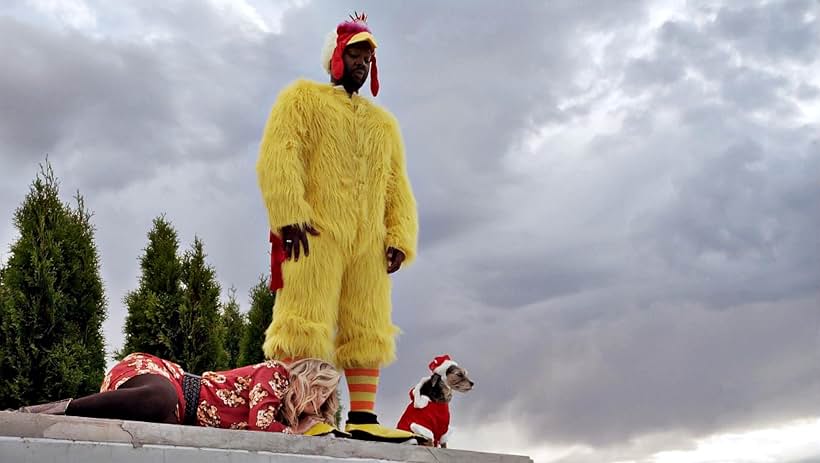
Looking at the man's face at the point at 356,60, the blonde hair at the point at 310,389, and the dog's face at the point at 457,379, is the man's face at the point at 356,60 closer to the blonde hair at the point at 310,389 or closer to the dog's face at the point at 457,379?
the blonde hair at the point at 310,389

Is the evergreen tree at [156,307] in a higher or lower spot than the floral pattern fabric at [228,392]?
higher

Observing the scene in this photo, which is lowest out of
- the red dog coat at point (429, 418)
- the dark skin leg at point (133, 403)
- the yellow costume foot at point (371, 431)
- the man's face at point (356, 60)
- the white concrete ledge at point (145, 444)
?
the white concrete ledge at point (145, 444)

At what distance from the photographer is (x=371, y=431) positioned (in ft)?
15.8

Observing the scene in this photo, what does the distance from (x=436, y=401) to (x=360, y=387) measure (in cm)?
118

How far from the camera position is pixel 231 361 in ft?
36.9

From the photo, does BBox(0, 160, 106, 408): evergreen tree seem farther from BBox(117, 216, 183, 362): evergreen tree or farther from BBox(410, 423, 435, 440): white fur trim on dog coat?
BBox(410, 423, 435, 440): white fur trim on dog coat

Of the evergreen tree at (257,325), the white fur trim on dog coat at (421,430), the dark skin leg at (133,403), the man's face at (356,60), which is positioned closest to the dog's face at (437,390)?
the white fur trim on dog coat at (421,430)

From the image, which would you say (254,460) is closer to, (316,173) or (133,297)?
(316,173)

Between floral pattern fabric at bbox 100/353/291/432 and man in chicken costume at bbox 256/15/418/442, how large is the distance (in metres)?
0.41

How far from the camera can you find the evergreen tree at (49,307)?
795 cm

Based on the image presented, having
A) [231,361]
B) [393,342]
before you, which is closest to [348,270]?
[393,342]

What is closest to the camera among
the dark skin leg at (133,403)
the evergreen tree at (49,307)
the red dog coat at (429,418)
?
the dark skin leg at (133,403)

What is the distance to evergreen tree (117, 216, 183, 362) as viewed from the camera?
30.2 feet

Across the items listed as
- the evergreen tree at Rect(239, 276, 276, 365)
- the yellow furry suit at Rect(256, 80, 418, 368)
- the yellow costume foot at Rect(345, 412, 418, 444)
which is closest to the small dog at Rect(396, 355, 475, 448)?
the yellow costume foot at Rect(345, 412, 418, 444)
